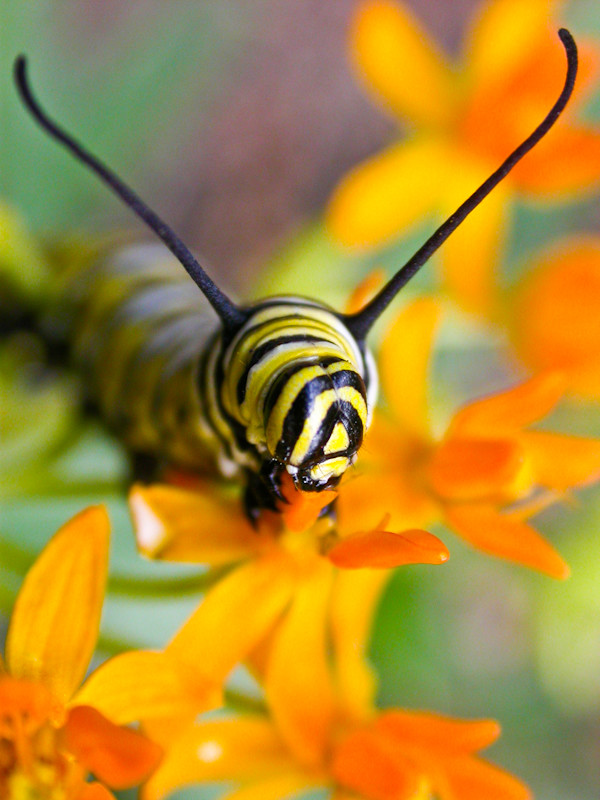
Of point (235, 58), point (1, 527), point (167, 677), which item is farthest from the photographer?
point (235, 58)

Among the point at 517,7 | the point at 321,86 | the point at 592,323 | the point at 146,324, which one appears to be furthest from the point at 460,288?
the point at 321,86

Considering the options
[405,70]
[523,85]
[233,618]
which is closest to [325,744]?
[233,618]

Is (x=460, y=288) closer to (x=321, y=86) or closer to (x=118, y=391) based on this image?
(x=118, y=391)

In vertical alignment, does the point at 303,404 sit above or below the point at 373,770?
above

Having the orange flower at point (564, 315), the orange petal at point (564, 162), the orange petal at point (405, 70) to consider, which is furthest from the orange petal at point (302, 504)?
the orange petal at point (405, 70)

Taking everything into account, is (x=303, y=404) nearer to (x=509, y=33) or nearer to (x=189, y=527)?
(x=189, y=527)

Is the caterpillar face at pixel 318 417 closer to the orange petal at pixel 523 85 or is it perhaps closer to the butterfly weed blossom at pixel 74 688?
the butterfly weed blossom at pixel 74 688
